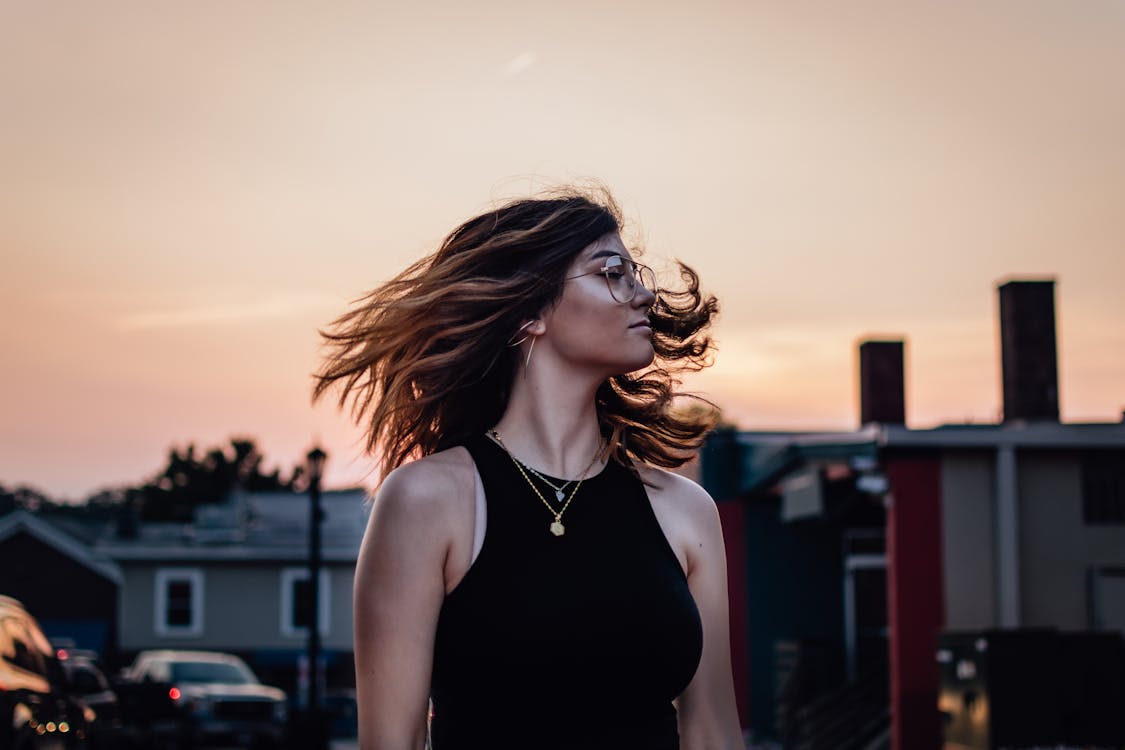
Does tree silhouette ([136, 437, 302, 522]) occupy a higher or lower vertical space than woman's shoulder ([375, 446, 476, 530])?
higher

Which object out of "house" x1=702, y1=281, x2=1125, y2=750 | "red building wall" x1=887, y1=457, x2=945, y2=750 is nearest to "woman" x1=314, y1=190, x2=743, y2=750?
"house" x1=702, y1=281, x2=1125, y2=750

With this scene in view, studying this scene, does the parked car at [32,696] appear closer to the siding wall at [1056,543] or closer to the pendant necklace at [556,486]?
the pendant necklace at [556,486]

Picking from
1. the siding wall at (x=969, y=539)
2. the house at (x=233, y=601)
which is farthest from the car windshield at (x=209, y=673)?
the siding wall at (x=969, y=539)

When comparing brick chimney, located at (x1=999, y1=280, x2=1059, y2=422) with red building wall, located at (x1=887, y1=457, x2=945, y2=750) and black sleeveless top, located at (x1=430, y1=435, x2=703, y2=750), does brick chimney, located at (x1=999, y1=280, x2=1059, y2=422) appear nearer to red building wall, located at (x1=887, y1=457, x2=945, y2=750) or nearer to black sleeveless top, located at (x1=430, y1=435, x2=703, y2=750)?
red building wall, located at (x1=887, y1=457, x2=945, y2=750)

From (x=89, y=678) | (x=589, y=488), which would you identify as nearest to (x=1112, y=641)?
(x=89, y=678)

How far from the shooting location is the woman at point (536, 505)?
325cm

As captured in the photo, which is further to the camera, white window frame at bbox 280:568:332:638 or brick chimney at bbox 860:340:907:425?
white window frame at bbox 280:568:332:638

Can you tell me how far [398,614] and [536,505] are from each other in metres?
0.42

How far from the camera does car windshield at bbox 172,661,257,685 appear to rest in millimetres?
28328

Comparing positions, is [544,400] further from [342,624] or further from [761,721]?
[342,624]

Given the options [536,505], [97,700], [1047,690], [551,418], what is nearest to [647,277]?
[551,418]

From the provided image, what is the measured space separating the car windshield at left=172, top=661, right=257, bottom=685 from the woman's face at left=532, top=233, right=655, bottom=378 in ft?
84.7

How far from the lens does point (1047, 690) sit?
43.4 ft

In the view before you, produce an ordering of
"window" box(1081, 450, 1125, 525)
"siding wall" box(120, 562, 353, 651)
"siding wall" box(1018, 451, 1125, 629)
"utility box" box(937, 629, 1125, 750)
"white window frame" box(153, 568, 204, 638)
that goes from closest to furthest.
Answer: "utility box" box(937, 629, 1125, 750), "siding wall" box(1018, 451, 1125, 629), "window" box(1081, 450, 1125, 525), "siding wall" box(120, 562, 353, 651), "white window frame" box(153, 568, 204, 638)
